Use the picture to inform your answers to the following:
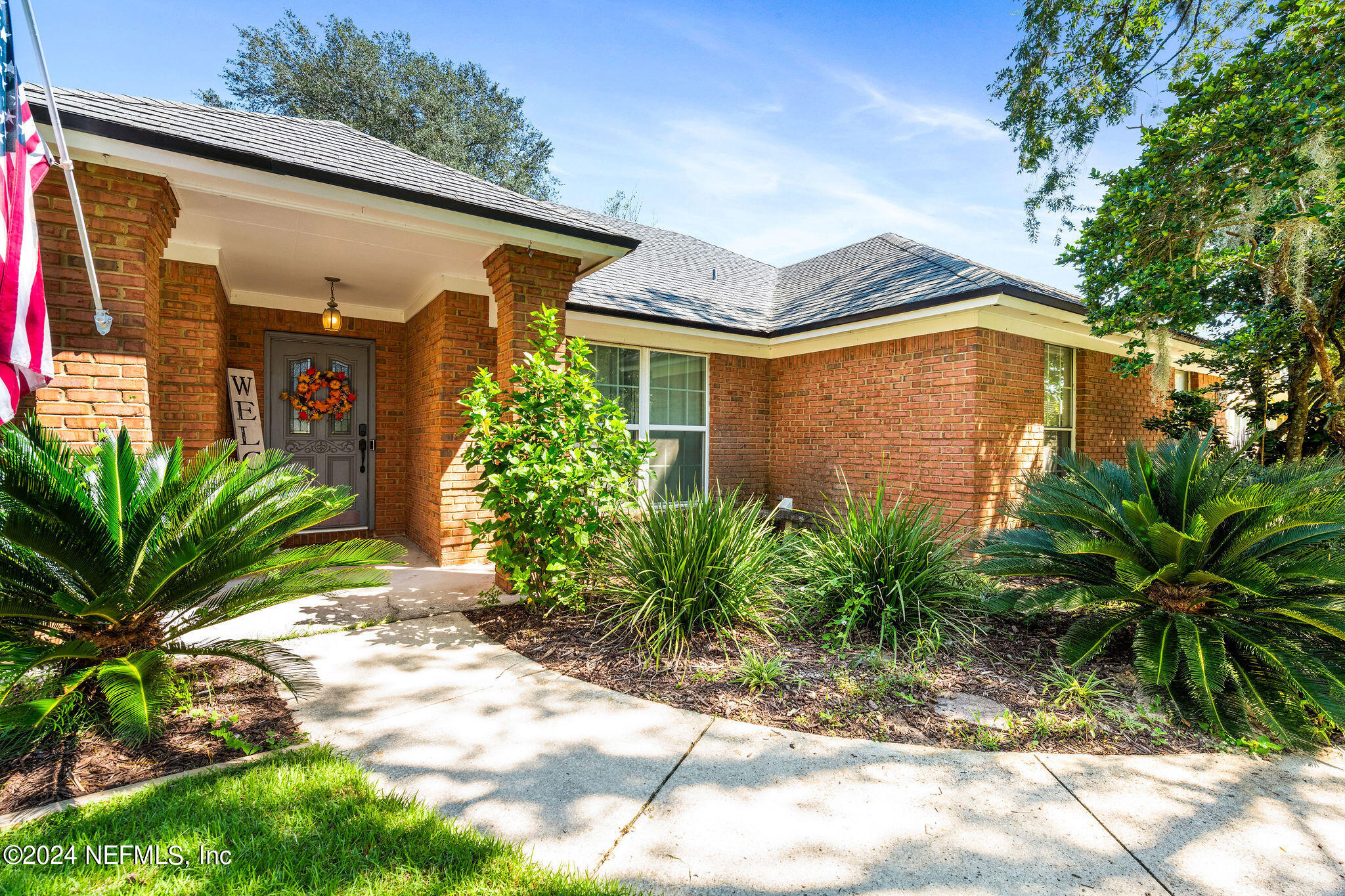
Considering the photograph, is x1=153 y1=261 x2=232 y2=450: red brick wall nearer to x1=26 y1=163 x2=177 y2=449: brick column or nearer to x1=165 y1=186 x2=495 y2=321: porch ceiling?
x1=165 y1=186 x2=495 y2=321: porch ceiling

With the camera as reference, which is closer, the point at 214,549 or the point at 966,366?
the point at 214,549

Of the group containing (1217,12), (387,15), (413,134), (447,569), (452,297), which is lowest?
(447,569)

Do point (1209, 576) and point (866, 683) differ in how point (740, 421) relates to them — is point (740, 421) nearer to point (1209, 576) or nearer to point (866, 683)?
point (866, 683)

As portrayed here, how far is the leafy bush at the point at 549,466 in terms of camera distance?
393 centimetres

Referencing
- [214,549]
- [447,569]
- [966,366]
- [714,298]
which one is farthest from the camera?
[714,298]

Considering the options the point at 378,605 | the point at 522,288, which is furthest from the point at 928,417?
the point at 378,605

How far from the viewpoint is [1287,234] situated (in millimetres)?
5156

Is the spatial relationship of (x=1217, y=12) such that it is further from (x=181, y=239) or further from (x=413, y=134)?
(x=413, y=134)

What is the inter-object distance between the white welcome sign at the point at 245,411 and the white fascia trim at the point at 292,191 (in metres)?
3.35

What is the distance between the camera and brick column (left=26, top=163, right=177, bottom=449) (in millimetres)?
3490

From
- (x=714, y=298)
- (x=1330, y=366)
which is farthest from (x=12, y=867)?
(x=1330, y=366)

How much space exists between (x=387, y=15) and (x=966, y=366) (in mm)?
21368

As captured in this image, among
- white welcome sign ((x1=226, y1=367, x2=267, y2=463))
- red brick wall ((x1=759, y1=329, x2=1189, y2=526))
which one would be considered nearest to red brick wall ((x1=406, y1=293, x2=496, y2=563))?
white welcome sign ((x1=226, y1=367, x2=267, y2=463))

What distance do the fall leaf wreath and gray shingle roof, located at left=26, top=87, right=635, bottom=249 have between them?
115 inches
